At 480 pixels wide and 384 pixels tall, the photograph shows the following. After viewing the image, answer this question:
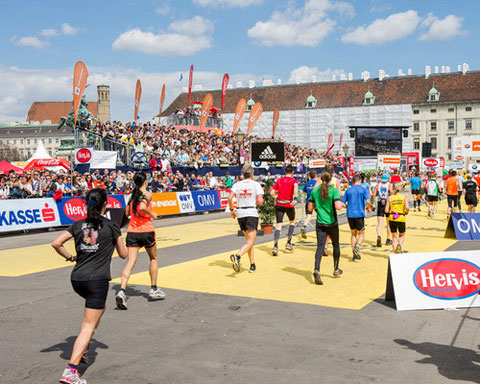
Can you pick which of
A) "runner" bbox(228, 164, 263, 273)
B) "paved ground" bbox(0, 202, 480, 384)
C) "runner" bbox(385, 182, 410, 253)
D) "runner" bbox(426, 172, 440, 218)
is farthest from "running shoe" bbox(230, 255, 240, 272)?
"runner" bbox(426, 172, 440, 218)

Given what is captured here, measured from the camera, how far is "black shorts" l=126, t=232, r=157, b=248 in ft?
24.8

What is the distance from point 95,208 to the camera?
15.8ft

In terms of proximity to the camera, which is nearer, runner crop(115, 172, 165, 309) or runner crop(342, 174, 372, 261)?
runner crop(115, 172, 165, 309)

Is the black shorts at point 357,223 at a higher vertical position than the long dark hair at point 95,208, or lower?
lower

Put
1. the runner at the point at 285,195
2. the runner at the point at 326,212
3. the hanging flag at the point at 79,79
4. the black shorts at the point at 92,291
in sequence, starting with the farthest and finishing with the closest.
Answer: the hanging flag at the point at 79,79, the runner at the point at 285,195, the runner at the point at 326,212, the black shorts at the point at 92,291

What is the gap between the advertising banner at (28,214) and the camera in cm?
1769

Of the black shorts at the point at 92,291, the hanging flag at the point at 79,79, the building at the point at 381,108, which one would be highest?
the building at the point at 381,108

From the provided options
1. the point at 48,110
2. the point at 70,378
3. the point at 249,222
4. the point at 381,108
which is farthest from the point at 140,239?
the point at 48,110

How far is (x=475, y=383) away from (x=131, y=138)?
27.9 m

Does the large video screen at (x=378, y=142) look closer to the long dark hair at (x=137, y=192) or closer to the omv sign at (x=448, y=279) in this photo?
the omv sign at (x=448, y=279)

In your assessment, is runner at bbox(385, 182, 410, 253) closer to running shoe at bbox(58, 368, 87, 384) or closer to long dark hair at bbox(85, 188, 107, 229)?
long dark hair at bbox(85, 188, 107, 229)

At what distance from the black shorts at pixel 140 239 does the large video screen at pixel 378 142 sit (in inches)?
1851

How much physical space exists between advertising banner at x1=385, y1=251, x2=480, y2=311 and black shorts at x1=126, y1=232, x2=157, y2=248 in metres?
3.36

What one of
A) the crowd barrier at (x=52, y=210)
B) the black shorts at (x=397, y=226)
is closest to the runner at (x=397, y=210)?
the black shorts at (x=397, y=226)
